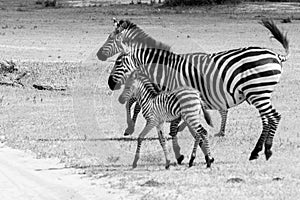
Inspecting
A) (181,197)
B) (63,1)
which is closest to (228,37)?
(181,197)

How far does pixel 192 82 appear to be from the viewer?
39.3 feet

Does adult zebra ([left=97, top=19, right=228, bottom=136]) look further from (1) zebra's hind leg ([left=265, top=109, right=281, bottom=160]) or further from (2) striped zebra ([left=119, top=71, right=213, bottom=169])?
(2) striped zebra ([left=119, top=71, right=213, bottom=169])

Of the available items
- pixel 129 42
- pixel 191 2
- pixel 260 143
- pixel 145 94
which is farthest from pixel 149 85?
pixel 191 2

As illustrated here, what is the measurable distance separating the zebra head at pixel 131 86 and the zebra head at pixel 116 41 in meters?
0.99

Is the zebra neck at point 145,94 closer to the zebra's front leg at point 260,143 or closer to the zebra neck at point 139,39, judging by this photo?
the zebra neck at point 139,39

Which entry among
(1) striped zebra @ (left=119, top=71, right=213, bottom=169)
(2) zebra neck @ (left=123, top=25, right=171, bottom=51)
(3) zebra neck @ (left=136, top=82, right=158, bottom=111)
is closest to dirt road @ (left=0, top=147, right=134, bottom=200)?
(1) striped zebra @ (left=119, top=71, right=213, bottom=169)

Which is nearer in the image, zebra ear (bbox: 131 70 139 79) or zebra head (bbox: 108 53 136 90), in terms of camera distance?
zebra ear (bbox: 131 70 139 79)

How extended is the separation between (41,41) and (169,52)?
2218 centimetres

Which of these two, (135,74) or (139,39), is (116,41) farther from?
(135,74)

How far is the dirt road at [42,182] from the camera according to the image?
9305mm

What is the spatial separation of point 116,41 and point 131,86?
1.52 metres

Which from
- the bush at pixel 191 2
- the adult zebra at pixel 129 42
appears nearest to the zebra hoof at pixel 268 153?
the adult zebra at pixel 129 42

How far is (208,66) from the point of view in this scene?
11938mm

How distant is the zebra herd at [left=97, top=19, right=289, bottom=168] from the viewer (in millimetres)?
10703
